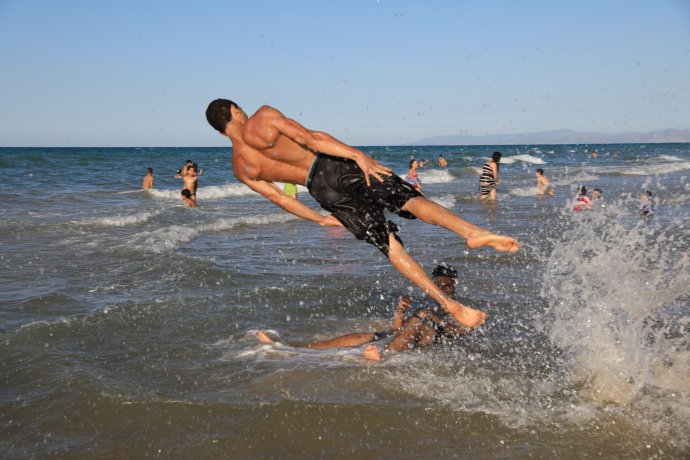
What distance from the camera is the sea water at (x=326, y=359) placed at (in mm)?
3953

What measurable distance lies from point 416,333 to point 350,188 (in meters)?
1.41

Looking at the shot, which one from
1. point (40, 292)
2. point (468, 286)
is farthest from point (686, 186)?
point (40, 292)

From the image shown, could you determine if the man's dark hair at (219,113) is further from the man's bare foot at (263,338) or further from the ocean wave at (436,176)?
the ocean wave at (436,176)

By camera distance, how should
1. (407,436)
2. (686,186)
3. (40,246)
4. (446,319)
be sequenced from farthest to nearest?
(686,186) → (40,246) → (446,319) → (407,436)

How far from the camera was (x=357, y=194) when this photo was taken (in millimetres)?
5430

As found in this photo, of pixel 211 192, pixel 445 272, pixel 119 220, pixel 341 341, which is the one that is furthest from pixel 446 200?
pixel 341 341

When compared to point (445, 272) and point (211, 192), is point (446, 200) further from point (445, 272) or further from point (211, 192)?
point (445, 272)

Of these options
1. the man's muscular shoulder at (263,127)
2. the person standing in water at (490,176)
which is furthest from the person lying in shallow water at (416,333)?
the person standing in water at (490,176)

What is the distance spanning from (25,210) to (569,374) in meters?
15.6

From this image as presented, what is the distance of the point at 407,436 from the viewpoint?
3967 mm

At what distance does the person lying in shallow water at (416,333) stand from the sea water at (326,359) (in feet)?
A: 0.44

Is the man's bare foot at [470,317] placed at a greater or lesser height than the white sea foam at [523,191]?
greater

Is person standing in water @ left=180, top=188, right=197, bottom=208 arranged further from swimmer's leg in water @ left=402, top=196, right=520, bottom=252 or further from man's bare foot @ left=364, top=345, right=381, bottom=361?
man's bare foot @ left=364, top=345, right=381, bottom=361

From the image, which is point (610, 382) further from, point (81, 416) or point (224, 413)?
point (81, 416)
